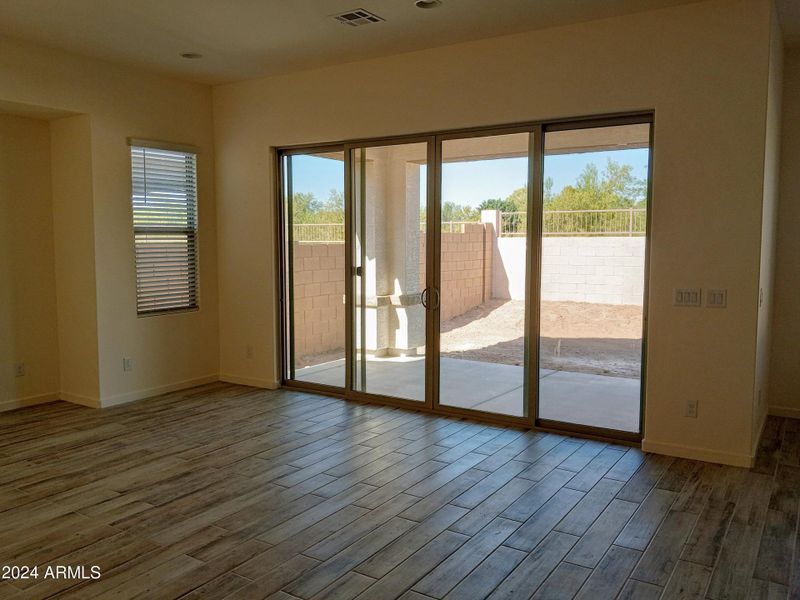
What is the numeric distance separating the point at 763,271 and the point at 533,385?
1.75 meters

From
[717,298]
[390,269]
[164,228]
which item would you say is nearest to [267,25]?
[390,269]

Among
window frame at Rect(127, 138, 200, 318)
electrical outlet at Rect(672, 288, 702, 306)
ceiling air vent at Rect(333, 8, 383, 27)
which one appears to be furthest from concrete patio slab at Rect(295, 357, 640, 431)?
ceiling air vent at Rect(333, 8, 383, 27)

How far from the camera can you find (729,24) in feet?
12.7

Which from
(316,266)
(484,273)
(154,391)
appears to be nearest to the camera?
(484,273)

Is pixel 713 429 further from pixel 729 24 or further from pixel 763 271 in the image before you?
pixel 729 24

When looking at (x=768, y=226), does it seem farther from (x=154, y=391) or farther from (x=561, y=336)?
(x=154, y=391)

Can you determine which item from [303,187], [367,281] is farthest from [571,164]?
[303,187]

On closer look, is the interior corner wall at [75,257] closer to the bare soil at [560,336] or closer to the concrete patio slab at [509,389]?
Result: the concrete patio slab at [509,389]

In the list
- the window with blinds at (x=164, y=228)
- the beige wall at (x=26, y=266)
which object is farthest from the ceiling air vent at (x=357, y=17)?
the beige wall at (x=26, y=266)

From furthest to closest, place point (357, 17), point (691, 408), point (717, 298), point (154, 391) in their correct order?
point (154, 391) → point (357, 17) → point (691, 408) → point (717, 298)

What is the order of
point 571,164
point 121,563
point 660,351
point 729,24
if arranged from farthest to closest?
point 571,164, point 660,351, point 729,24, point 121,563

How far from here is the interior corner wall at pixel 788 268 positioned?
5.01 meters

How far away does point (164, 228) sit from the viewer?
19.2 ft

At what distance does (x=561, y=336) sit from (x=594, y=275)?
524mm
